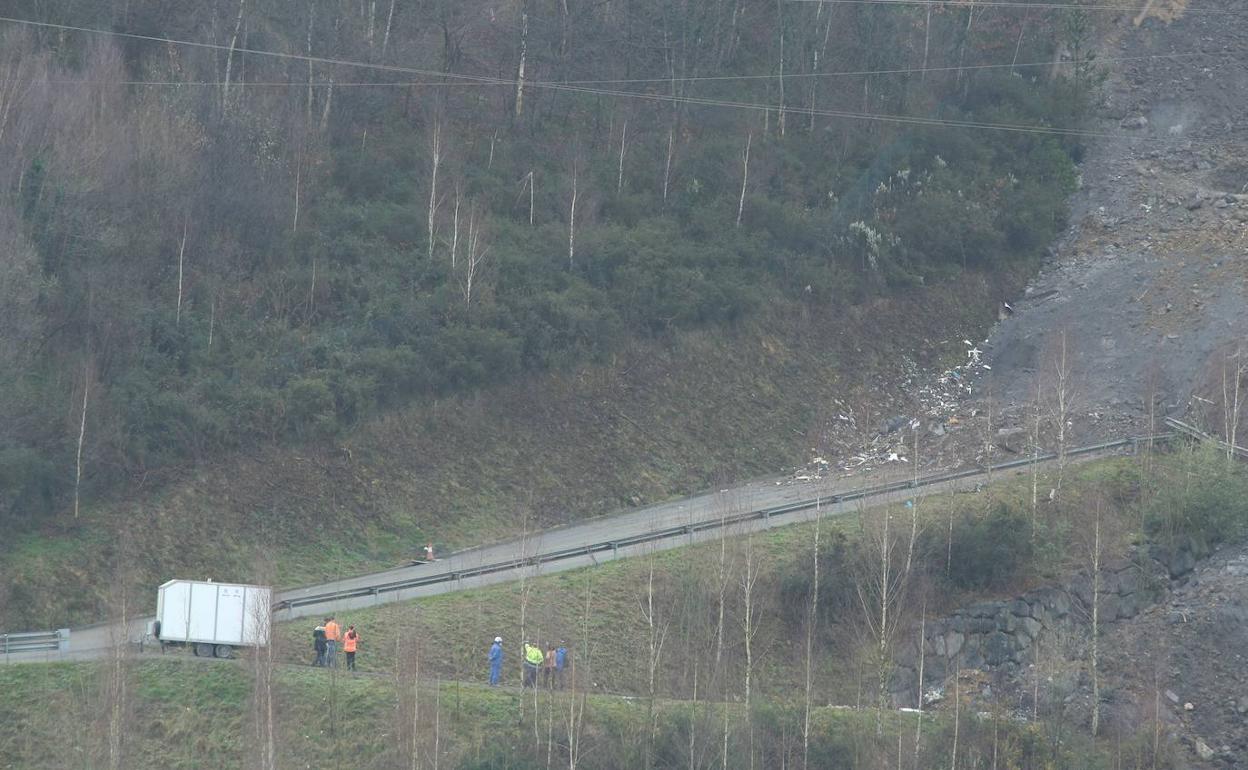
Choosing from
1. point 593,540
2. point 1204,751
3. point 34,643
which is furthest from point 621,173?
point 1204,751

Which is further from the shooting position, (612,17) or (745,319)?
(612,17)

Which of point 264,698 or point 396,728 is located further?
point 396,728

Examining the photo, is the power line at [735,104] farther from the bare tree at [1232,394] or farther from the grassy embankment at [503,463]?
the bare tree at [1232,394]

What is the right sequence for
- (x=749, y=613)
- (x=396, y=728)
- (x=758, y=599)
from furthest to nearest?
(x=758, y=599) < (x=749, y=613) < (x=396, y=728)

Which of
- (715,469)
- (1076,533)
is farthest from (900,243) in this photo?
(1076,533)

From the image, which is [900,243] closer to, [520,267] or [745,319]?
[745,319]

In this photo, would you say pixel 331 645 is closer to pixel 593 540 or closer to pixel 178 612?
pixel 178 612
